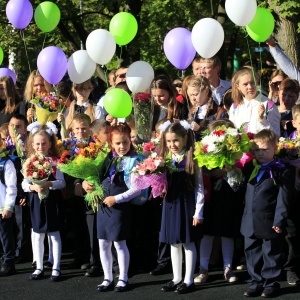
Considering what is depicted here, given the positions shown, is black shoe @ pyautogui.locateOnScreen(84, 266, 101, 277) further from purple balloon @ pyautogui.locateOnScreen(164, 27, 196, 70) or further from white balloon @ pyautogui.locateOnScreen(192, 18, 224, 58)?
white balloon @ pyautogui.locateOnScreen(192, 18, 224, 58)

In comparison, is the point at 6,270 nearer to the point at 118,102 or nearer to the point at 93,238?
the point at 93,238

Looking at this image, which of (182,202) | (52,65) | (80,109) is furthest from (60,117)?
(182,202)

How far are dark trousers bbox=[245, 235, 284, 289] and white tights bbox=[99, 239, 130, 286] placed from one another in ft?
4.01

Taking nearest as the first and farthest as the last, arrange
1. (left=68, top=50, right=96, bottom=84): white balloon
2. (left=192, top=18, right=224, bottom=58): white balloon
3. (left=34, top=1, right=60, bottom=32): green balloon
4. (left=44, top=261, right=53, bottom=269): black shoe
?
(left=192, top=18, right=224, bottom=58): white balloon
(left=44, top=261, right=53, bottom=269): black shoe
(left=68, top=50, right=96, bottom=84): white balloon
(left=34, top=1, right=60, bottom=32): green balloon

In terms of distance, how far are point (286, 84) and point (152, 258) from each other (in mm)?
2565

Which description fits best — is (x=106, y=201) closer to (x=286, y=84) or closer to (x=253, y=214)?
(x=253, y=214)

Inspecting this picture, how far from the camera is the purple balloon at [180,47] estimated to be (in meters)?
7.96

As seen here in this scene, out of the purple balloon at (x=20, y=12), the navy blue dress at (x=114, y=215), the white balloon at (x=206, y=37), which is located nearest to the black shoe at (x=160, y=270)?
the navy blue dress at (x=114, y=215)

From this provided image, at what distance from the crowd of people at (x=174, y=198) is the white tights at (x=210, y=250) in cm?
1

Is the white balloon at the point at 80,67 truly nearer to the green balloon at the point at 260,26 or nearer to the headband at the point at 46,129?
the headband at the point at 46,129

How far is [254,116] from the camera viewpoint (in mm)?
7277

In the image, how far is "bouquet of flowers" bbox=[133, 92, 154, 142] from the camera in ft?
25.7

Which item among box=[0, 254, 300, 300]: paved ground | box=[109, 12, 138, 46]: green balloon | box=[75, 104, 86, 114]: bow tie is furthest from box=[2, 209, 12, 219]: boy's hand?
box=[109, 12, 138, 46]: green balloon

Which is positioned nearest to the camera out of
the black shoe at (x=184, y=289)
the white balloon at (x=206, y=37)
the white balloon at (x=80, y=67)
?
the black shoe at (x=184, y=289)
